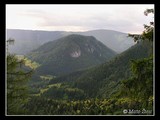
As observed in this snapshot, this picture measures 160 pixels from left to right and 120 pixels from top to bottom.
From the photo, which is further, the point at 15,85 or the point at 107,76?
the point at 107,76

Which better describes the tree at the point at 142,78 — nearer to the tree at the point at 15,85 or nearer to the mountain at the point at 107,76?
the tree at the point at 15,85

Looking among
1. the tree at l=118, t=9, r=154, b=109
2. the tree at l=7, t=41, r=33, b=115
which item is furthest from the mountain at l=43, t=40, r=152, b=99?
the tree at l=118, t=9, r=154, b=109

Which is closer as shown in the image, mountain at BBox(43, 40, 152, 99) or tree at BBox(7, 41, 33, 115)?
tree at BBox(7, 41, 33, 115)

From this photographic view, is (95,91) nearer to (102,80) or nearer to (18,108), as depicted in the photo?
(102,80)

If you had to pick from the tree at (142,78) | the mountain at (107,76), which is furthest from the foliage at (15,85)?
the mountain at (107,76)

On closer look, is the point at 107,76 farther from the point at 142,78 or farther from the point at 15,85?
the point at 15,85

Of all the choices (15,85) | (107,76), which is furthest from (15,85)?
(107,76)

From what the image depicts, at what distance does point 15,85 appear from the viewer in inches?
391

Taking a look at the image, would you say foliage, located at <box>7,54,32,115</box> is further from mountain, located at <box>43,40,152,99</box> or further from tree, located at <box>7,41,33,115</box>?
mountain, located at <box>43,40,152,99</box>

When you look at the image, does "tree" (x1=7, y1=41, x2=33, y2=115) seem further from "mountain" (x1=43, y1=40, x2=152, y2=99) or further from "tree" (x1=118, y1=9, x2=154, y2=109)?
"mountain" (x1=43, y1=40, x2=152, y2=99)

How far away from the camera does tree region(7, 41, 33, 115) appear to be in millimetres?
9414

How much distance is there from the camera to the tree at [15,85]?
9.41 metres

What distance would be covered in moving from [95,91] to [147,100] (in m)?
166
